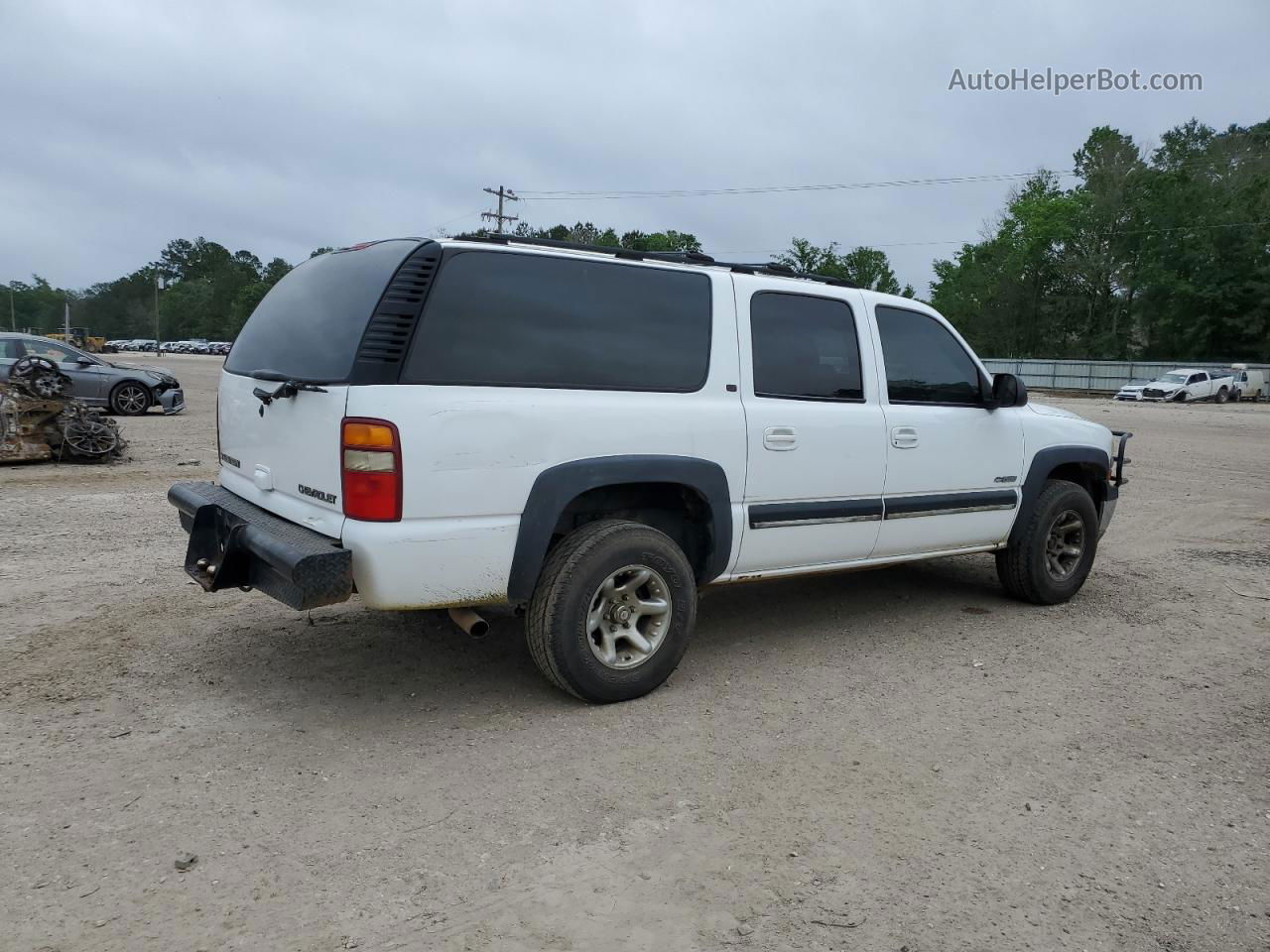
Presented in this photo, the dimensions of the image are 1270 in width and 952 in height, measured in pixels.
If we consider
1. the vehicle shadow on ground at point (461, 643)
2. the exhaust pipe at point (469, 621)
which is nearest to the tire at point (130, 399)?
the vehicle shadow on ground at point (461, 643)

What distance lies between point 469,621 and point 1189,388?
38216mm

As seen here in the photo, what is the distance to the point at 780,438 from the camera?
14.4ft

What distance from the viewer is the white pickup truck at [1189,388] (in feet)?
114

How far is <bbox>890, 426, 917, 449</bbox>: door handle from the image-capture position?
4.84 m

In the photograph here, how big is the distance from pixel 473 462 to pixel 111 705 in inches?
75.2

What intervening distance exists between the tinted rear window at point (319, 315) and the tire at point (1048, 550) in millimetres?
3979

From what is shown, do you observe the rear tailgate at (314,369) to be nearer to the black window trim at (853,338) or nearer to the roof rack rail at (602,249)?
the roof rack rail at (602,249)

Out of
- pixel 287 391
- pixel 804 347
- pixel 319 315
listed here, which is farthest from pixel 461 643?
pixel 804 347

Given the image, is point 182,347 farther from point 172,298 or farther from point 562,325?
point 562,325

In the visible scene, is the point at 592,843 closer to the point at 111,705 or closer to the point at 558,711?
the point at 558,711

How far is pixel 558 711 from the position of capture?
3961mm

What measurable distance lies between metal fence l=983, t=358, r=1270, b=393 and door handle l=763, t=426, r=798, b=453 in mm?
42652

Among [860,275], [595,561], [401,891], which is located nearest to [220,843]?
[401,891]

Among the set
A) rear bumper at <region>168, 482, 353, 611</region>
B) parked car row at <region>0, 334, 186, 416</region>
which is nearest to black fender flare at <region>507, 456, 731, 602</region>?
rear bumper at <region>168, 482, 353, 611</region>
